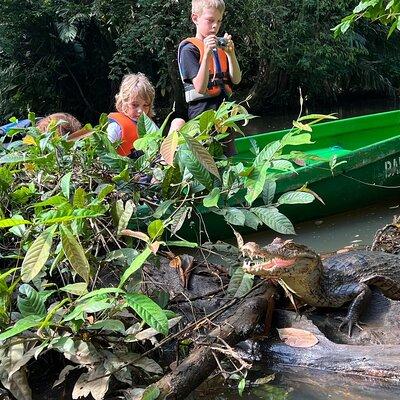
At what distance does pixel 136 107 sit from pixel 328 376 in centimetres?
265

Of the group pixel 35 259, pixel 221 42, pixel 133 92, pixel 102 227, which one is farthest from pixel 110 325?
pixel 221 42

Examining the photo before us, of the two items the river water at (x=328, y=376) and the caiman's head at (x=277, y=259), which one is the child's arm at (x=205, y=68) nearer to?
the river water at (x=328, y=376)

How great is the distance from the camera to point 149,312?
8.21 feet

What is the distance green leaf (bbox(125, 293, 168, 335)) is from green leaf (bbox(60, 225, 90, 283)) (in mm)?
206

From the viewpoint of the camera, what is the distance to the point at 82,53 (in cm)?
1443

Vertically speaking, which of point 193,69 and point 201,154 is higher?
point 193,69

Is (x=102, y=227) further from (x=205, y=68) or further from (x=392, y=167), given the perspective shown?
(x=392, y=167)

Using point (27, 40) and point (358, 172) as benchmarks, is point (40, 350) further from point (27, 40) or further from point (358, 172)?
point (27, 40)

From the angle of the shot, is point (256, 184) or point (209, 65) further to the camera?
point (209, 65)

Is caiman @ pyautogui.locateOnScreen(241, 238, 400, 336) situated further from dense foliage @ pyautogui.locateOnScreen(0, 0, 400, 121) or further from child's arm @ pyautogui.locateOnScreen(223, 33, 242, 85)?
dense foliage @ pyautogui.locateOnScreen(0, 0, 400, 121)

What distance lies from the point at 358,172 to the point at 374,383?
13.4 feet

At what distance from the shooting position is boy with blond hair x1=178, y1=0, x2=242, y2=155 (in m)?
5.25

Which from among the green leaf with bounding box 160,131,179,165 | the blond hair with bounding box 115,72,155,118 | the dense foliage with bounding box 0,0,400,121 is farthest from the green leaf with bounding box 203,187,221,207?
the dense foliage with bounding box 0,0,400,121

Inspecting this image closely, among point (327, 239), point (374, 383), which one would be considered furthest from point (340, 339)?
point (327, 239)
